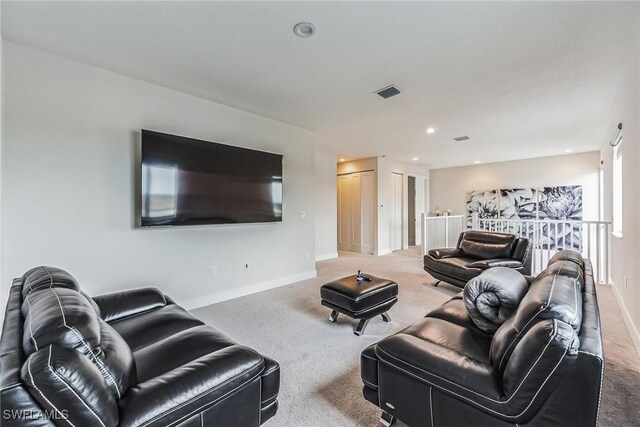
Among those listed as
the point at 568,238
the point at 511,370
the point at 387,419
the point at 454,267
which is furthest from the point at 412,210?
the point at 511,370

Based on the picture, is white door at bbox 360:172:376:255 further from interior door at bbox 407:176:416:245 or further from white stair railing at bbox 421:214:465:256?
interior door at bbox 407:176:416:245

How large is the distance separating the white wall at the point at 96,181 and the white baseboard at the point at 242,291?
0.02m

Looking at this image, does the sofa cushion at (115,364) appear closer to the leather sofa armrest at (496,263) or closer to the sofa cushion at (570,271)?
the sofa cushion at (570,271)

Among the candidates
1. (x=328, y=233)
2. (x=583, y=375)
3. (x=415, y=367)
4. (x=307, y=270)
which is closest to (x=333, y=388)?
(x=415, y=367)

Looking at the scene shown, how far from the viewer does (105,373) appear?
0.98 meters

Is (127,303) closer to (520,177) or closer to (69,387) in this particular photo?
(69,387)

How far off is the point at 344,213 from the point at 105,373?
692cm

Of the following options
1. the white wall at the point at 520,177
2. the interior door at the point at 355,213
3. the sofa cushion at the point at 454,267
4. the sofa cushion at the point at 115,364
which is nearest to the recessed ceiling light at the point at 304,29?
the sofa cushion at the point at 115,364

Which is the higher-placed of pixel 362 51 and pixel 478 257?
pixel 362 51

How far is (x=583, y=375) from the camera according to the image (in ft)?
3.19

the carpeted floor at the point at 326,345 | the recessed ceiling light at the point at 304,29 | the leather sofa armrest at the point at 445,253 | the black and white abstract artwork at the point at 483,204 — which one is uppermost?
the recessed ceiling light at the point at 304,29

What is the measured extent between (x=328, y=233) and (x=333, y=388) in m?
4.74

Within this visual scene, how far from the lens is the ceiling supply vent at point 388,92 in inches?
119

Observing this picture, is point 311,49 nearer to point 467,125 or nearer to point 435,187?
point 467,125
